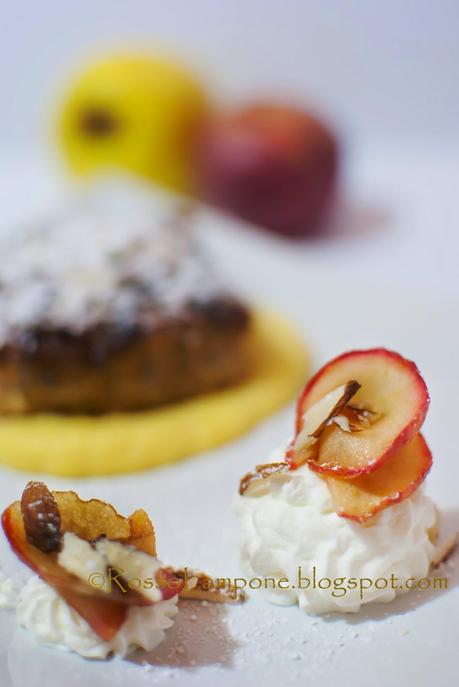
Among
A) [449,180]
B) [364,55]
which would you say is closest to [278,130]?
[449,180]

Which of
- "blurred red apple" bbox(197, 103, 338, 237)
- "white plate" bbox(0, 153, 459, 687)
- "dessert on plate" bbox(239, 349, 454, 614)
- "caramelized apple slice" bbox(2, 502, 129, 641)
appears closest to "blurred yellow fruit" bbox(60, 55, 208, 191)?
"blurred red apple" bbox(197, 103, 338, 237)

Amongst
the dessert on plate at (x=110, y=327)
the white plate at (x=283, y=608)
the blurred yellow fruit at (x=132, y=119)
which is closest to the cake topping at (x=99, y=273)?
the dessert on plate at (x=110, y=327)

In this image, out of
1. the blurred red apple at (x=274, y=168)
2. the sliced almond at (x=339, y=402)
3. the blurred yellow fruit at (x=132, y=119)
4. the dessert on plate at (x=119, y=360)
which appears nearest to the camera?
the sliced almond at (x=339, y=402)

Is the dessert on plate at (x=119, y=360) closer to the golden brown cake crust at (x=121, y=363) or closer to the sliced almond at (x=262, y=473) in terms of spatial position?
the golden brown cake crust at (x=121, y=363)

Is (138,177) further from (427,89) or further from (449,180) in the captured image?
(427,89)

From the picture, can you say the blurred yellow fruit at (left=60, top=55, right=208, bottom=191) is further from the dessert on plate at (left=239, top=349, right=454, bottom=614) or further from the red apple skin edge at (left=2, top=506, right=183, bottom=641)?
the red apple skin edge at (left=2, top=506, right=183, bottom=641)

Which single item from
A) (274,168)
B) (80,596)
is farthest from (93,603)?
(274,168)
